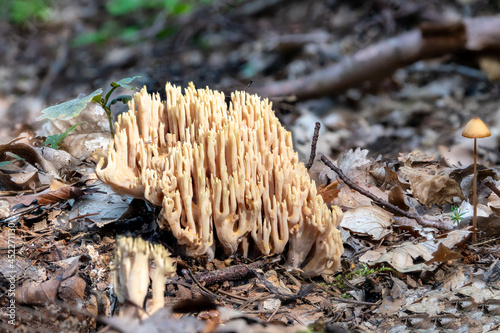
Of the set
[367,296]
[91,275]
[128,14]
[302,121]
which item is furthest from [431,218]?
[128,14]

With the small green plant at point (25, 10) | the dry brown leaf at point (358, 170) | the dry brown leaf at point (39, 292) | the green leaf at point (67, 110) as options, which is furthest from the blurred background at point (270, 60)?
the dry brown leaf at point (39, 292)

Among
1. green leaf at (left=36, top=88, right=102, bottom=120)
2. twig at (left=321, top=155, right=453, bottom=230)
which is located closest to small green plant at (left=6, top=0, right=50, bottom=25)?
green leaf at (left=36, top=88, right=102, bottom=120)

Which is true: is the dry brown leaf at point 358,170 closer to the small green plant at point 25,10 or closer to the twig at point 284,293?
the twig at point 284,293

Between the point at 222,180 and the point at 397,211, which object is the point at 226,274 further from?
the point at 397,211

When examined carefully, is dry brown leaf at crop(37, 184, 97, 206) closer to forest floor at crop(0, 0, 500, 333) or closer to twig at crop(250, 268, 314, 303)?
forest floor at crop(0, 0, 500, 333)

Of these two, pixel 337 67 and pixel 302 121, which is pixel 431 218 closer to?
pixel 302 121

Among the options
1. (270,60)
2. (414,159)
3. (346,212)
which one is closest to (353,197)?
(346,212)

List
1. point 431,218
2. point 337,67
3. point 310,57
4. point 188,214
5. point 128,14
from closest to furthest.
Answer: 1. point 188,214
2. point 431,218
3. point 337,67
4. point 310,57
5. point 128,14
